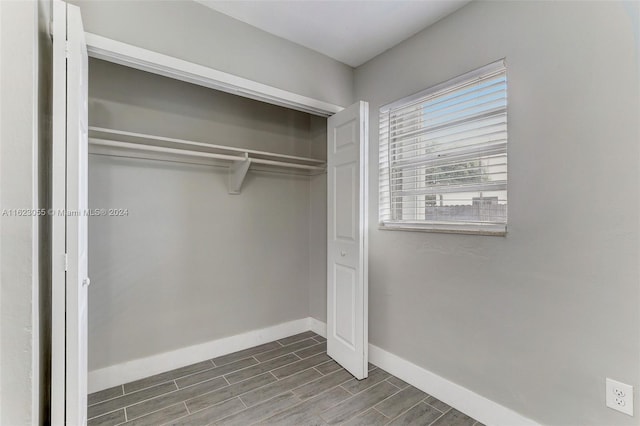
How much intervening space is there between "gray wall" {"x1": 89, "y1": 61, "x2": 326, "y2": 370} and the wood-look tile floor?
0.30 metres

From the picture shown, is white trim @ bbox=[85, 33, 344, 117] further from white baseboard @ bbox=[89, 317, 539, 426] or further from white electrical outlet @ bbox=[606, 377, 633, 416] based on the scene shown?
white electrical outlet @ bbox=[606, 377, 633, 416]

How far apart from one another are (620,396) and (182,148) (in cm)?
304

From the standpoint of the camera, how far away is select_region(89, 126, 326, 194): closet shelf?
213cm

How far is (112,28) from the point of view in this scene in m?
1.75

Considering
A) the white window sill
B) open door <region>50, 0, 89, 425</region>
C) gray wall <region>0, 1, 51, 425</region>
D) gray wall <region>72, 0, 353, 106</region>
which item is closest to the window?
the white window sill

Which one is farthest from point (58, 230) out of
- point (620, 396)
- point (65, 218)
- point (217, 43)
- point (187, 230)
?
point (620, 396)

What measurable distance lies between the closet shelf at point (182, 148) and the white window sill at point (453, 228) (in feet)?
3.53

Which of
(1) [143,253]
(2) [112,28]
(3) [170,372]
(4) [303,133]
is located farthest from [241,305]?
(2) [112,28]

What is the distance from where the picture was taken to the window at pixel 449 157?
1.88 meters

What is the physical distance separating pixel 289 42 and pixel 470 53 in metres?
1.33

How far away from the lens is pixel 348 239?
2514 millimetres

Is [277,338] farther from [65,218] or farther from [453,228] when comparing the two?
[65,218]

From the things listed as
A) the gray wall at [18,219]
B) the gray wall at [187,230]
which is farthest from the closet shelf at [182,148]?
the gray wall at [18,219]

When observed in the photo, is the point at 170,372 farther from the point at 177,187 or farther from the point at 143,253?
the point at 177,187
